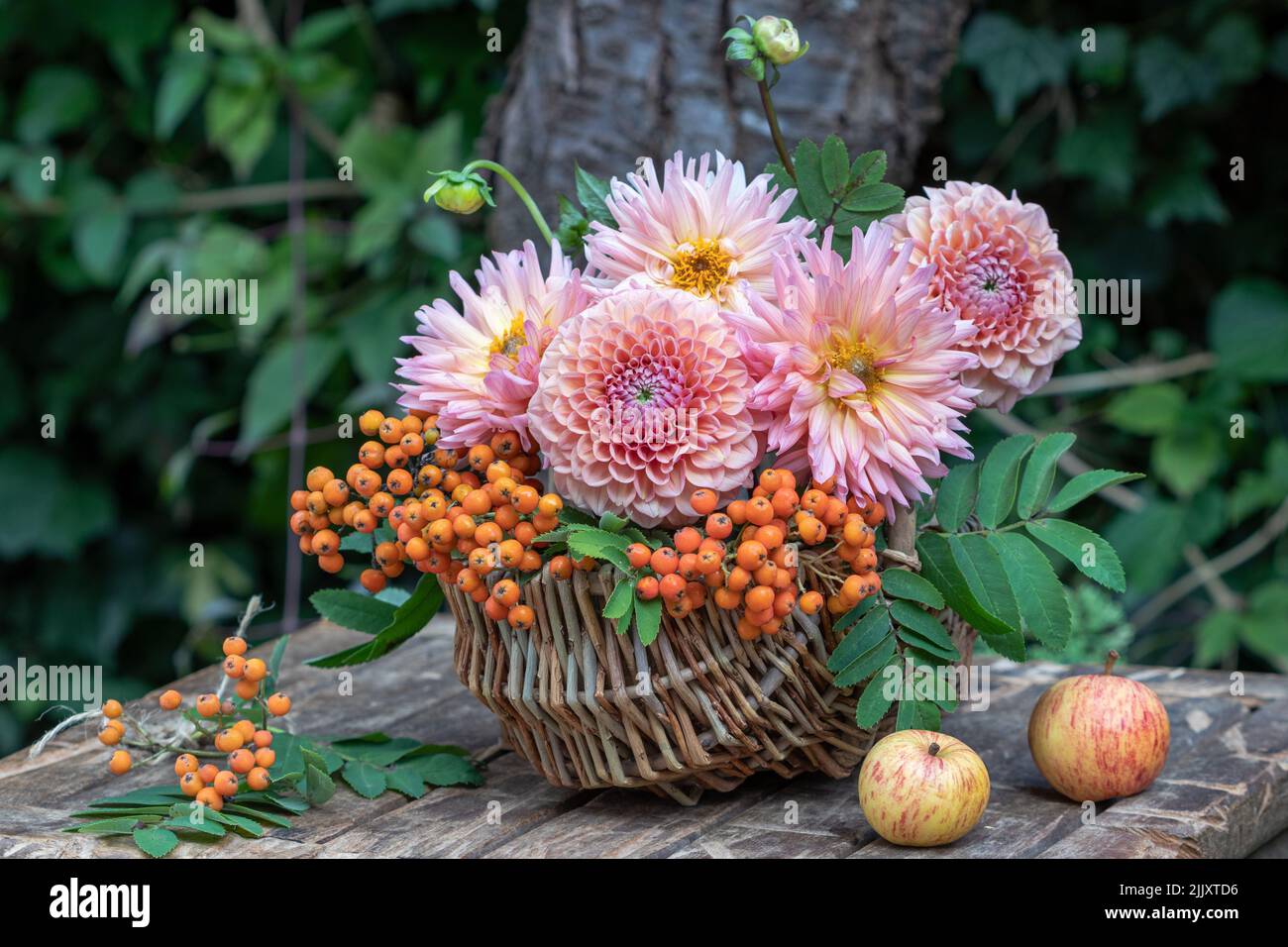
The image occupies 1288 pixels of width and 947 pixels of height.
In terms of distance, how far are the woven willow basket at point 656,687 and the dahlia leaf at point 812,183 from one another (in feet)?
0.68

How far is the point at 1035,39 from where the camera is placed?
1.80 meters

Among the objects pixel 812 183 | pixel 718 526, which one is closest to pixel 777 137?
Result: pixel 812 183

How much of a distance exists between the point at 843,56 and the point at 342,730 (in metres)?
0.82

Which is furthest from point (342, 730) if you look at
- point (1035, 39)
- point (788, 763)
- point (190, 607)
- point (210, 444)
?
point (1035, 39)

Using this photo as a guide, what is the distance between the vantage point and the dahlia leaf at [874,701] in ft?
2.78

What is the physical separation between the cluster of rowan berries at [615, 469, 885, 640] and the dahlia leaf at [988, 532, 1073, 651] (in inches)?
4.3

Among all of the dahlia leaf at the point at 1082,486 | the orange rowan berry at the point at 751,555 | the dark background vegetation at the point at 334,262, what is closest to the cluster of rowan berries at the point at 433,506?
the orange rowan berry at the point at 751,555

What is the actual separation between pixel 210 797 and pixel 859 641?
41cm

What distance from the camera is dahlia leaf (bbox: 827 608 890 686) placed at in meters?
0.86

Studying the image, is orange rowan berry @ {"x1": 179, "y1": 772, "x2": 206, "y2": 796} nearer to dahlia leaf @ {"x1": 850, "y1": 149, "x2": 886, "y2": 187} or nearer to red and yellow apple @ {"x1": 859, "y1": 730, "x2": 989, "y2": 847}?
red and yellow apple @ {"x1": 859, "y1": 730, "x2": 989, "y2": 847}

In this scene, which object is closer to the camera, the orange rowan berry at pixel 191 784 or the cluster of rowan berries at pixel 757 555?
the cluster of rowan berries at pixel 757 555

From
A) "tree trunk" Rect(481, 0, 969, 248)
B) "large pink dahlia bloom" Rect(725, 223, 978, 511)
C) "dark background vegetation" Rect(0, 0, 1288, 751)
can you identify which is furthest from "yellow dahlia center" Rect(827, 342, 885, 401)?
"dark background vegetation" Rect(0, 0, 1288, 751)

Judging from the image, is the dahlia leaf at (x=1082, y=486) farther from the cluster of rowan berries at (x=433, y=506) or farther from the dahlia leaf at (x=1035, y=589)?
the cluster of rowan berries at (x=433, y=506)

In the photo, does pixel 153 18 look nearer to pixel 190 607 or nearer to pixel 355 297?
pixel 355 297
